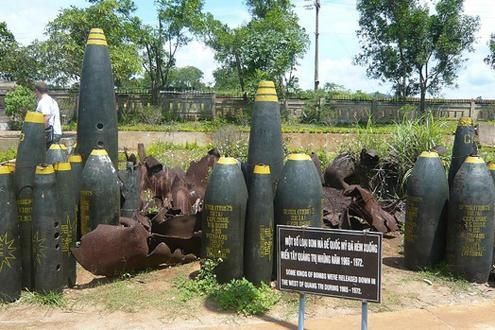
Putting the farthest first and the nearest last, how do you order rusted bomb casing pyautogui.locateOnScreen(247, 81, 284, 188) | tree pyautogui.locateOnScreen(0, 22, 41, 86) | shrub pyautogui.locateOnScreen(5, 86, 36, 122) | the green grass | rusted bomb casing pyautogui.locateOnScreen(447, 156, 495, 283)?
tree pyautogui.locateOnScreen(0, 22, 41, 86), shrub pyautogui.locateOnScreen(5, 86, 36, 122), the green grass, rusted bomb casing pyautogui.locateOnScreen(247, 81, 284, 188), rusted bomb casing pyautogui.locateOnScreen(447, 156, 495, 283)

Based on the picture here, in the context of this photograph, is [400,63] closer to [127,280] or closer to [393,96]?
[393,96]

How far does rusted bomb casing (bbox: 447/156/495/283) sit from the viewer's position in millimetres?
5031

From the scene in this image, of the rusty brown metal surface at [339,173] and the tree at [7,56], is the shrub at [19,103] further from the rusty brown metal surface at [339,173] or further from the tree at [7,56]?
the rusty brown metal surface at [339,173]

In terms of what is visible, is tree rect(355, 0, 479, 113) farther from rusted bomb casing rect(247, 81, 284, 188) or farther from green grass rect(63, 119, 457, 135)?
rusted bomb casing rect(247, 81, 284, 188)

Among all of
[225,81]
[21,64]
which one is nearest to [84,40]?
[21,64]

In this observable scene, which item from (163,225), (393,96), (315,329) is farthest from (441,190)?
(393,96)

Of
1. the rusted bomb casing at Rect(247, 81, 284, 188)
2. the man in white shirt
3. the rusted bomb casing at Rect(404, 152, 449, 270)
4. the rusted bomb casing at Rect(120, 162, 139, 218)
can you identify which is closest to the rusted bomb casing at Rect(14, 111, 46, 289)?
the rusted bomb casing at Rect(120, 162, 139, 218)

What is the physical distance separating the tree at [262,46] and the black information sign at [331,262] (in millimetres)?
20794

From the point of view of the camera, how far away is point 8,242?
176 inches

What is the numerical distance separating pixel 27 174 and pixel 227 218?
1.86m

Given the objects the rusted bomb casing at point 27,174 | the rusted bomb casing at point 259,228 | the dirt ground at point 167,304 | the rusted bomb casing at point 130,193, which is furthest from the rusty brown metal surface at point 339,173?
the rusted bomb casing at point 27,174

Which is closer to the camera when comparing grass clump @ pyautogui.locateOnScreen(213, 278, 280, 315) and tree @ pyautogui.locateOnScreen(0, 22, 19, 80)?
grass clump @ pyautogui.locateOnScreen(213, 278, 280, 315)

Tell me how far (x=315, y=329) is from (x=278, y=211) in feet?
3.99

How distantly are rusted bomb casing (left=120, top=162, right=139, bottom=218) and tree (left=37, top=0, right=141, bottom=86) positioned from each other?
17.6 meters
